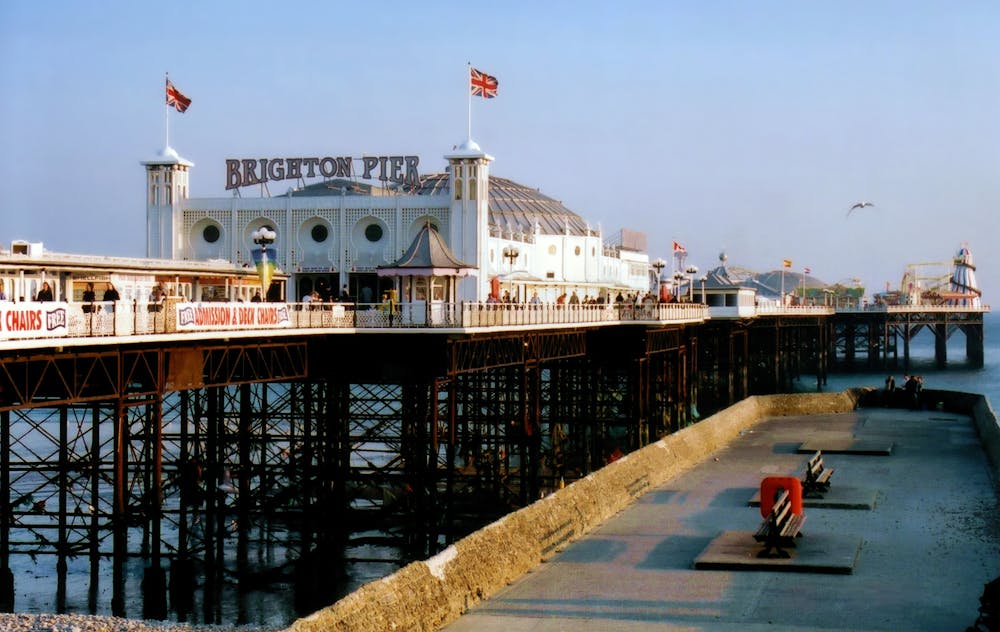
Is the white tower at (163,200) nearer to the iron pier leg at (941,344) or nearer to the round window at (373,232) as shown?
the round window at (373,232)

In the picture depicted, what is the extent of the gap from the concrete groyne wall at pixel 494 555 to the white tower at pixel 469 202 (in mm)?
21898

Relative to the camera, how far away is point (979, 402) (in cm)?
6731

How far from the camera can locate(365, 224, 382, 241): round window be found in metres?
69.2

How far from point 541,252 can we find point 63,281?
60.4 meters

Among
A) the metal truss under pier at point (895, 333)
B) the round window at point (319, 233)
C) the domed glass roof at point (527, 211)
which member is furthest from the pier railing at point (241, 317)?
the metal truss under pier at point (895, 333)

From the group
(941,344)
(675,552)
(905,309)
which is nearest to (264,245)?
(675,552)

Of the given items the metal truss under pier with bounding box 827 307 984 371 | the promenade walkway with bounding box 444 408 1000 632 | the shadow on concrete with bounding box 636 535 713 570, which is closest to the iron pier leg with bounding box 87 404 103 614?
the promenade walkway with bounding box 444 408 1000 632

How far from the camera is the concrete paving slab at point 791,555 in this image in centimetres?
2894

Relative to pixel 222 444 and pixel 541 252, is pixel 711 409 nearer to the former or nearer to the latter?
pixel 541 252

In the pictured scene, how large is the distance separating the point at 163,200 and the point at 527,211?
5996 centimetres

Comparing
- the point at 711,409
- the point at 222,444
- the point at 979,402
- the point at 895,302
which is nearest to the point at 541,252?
the point at 711,409

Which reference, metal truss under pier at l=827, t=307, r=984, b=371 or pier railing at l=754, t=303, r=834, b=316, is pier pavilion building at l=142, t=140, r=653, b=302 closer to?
pier railing at l=754, t=303, r=834, b=316

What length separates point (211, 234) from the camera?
6912cm

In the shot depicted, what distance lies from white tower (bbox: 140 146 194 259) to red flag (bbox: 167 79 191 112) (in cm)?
1595
